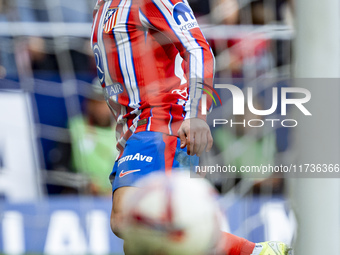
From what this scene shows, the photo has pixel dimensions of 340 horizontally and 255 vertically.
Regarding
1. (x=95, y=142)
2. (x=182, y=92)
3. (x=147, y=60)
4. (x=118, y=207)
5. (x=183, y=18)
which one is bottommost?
(x=95, y=142)

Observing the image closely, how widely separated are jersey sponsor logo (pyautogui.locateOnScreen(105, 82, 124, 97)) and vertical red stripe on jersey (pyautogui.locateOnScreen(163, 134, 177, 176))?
217 millimetres

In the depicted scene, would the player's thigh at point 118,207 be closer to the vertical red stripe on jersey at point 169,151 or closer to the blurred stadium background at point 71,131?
the vertical red stripe on jersey at point 169,151

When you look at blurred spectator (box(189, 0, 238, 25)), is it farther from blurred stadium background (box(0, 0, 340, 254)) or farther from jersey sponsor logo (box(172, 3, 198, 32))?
jersey sponsor logo (box(172, 3, 198, 32))

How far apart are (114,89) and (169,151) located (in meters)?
0.29

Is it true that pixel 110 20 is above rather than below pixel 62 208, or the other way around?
above

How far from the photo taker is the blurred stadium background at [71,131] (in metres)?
3.85

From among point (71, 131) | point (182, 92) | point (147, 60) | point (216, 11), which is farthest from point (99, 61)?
point (71, 131)

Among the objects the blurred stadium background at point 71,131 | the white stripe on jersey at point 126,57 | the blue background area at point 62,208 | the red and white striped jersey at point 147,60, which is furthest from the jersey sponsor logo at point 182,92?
the blue background area at point 62,208

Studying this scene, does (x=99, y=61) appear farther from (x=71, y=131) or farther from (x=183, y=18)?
(x=71, y=131)

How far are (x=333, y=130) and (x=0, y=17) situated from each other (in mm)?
2958

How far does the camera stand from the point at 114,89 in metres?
2.12

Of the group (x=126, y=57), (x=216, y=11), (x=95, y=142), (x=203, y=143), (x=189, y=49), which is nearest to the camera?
(x=203, y=143)

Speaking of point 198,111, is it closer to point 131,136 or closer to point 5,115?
point 131,136

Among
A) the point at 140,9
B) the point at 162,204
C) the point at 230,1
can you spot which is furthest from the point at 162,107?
the point at 230,1
